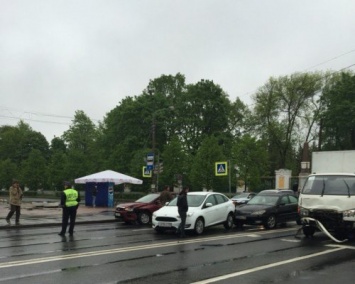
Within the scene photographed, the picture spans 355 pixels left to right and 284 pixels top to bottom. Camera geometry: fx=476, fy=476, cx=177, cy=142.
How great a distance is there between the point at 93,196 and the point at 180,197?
65.8ft

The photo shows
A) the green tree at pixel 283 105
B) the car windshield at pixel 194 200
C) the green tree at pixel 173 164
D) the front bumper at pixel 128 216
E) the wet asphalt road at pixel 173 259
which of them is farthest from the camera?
the green tree at pixel 283 105

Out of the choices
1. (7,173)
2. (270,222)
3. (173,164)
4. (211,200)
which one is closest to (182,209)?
(211,200)

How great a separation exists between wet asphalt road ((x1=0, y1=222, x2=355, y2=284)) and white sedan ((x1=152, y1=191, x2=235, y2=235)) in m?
0.41

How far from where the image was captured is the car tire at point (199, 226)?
16125mm

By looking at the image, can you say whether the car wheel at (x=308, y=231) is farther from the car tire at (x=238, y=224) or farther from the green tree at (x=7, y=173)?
the green tree at (x=7, y=173)

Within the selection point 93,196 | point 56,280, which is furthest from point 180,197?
point 93,196

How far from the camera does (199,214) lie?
1627 centimetres

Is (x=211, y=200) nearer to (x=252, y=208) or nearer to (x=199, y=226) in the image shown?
(x=199, y=226)

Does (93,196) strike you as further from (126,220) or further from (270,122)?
(270,122)

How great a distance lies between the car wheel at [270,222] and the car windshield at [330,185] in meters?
3.58

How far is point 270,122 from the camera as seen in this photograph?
61344mm

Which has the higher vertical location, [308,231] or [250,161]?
[250,161]

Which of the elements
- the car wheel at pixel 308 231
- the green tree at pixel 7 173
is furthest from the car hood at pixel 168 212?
the green tree at pixel 7 173

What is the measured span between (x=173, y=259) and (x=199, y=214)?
19.1 ft
